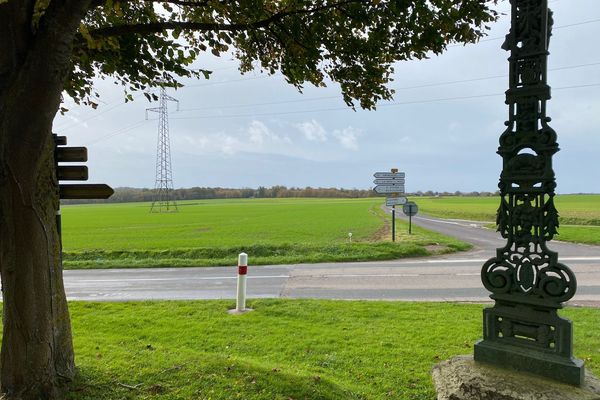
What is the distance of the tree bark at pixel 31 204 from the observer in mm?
2879

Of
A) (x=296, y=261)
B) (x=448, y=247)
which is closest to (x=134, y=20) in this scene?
(x=296, y=261)

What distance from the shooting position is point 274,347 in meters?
5.41

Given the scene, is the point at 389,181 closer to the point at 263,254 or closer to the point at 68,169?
the point at 263,254

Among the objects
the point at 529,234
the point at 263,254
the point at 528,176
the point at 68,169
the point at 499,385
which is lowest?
the point at 263,254

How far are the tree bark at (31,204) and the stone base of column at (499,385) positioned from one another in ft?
9.95

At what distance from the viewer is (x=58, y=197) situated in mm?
3658

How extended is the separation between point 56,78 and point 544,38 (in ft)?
10.9

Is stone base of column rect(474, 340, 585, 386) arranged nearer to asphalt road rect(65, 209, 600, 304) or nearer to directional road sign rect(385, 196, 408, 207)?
asphalt road rect(65, 209, 600, 304)

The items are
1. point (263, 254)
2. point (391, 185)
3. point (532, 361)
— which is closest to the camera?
point (532, 361)

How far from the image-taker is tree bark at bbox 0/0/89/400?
2879 millimetres

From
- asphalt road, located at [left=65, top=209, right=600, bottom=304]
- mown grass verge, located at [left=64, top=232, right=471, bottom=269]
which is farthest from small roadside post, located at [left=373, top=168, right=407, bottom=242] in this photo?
asphalt road, located at [left=65, top=209, right=600, bottom=304]

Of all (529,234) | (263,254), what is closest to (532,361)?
(529,234)

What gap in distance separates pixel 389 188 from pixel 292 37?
51.7 feet

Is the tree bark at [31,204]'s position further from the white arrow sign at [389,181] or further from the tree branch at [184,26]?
the white arrow sign at [389,181]
